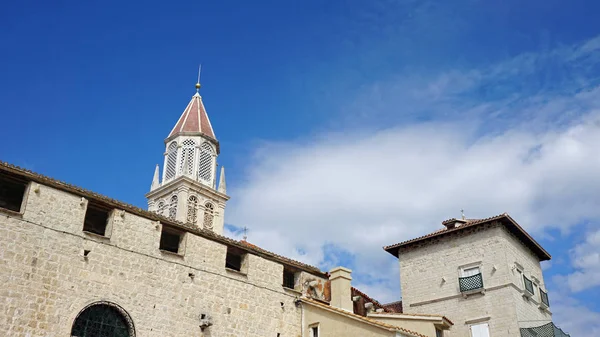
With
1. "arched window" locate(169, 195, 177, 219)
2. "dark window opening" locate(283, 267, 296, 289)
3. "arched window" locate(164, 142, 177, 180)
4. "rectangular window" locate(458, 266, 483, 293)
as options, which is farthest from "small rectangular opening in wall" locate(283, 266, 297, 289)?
"arched window" locate(164, 142, 177, 180)

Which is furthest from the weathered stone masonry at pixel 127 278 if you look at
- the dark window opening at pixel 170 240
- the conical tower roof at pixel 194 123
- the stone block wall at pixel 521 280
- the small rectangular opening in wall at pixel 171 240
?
the conical tower roof at pixel 194 123

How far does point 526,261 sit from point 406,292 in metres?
6.33

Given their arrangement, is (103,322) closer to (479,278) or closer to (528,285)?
(479,278)

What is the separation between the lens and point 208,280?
2217cm

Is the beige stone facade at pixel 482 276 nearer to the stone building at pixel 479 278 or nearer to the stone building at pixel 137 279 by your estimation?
the stone building at pixel 479 278

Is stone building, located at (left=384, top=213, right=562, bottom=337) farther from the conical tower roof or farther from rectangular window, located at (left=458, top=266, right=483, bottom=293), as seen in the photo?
the conical tower roof

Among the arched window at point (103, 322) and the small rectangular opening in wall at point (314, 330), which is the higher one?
the small rectangular opening in wall at point (314, 330)

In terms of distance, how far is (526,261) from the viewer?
29766 millimetres

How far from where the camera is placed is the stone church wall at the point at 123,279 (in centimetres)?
1741

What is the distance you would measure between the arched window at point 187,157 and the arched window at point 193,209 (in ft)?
7.62

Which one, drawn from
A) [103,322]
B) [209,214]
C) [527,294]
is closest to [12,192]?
[103,322]

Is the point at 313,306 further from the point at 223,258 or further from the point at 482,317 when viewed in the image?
the point at 482,317

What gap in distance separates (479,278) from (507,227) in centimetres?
293

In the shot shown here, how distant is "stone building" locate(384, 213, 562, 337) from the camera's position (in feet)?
87.9
